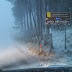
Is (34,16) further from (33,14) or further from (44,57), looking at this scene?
(44,57)

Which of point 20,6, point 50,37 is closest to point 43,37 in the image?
point 50,37

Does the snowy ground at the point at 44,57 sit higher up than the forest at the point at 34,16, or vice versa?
the forest at the point at 34,16

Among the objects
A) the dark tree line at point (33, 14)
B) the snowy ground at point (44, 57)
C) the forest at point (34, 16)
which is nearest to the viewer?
the snowy ground at point (44, 57)

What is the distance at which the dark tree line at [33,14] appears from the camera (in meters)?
12.5

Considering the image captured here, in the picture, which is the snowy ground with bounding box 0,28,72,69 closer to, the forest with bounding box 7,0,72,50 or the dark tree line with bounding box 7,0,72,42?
the forest with bounding box 7,0,72,50

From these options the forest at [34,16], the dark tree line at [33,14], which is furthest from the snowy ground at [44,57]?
the dark tree line at [33,14]

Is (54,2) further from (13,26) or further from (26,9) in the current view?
(13,26)

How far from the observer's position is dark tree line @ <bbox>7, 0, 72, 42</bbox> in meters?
12.5

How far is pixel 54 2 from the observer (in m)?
13.1

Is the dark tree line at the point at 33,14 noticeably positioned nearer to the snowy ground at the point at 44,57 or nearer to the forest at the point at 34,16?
the forest at the point at 34,16

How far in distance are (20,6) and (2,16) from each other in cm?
187

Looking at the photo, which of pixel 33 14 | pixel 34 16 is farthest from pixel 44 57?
pixel 33 14

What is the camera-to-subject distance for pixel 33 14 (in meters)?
13.4

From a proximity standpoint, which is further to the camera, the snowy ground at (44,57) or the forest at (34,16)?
the forest at (34,16)
